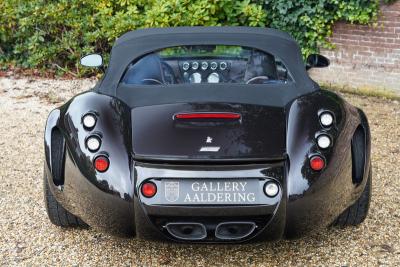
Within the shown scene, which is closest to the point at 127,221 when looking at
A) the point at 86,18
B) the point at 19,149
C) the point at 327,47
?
the point at 19,149

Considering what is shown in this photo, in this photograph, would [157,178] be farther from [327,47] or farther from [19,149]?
[327,47]

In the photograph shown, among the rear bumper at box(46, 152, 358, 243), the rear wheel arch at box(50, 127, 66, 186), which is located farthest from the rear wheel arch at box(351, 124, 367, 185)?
the rear wheel arch at box(50, 127, 66, 186)

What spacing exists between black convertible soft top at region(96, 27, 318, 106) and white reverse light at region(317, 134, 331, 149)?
0.34 meters

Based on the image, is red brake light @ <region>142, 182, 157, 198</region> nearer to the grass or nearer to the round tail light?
the round tail light

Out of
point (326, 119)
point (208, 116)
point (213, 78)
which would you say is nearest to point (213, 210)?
point (208, 116)

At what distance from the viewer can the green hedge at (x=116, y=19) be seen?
7.92m

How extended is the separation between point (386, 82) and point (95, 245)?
18.2 ft

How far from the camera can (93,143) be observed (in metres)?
3.00

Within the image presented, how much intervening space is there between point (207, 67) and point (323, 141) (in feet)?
4.74

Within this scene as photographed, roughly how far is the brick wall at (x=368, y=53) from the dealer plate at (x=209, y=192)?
557cm

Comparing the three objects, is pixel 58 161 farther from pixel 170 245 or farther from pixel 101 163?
pixel 170 245

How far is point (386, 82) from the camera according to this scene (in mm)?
7840

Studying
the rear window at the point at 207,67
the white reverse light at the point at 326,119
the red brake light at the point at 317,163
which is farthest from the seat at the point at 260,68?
the red brake light at the point at 317,163

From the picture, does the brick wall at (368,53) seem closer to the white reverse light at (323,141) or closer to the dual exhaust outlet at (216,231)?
the white reverse light at (323,141)
